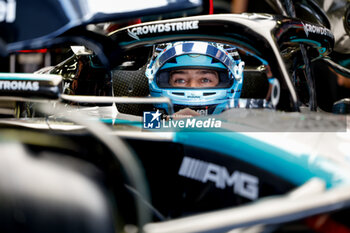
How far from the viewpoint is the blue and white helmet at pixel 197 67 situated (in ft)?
4.13

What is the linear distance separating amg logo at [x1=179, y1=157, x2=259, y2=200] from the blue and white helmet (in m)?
0.60

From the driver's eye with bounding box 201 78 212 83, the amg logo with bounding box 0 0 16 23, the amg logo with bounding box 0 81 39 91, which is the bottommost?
the driver's eye with bounding box 201 78 212 83

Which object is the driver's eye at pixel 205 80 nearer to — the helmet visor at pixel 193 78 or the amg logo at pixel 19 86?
the helmet visor at pixel 193 78

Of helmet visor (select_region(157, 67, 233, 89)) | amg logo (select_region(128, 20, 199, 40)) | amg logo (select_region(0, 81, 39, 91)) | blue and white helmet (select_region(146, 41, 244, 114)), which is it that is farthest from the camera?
helmet visor (select_region(157, 67, 233, 89))

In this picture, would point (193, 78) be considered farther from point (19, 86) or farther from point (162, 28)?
point (19, 86)

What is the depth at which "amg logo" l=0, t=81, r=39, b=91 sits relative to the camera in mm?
687

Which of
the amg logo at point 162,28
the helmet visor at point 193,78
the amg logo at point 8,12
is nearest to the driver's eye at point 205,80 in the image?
the helmet visor at point 193,78

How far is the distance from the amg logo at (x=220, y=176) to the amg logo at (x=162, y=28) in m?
0.38

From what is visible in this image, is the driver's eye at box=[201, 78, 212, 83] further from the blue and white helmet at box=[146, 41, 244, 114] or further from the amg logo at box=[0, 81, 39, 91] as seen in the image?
the amg logo at box=[0, 81, 39, 91]

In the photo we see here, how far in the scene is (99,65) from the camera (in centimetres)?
105

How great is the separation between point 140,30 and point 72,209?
0.52 m

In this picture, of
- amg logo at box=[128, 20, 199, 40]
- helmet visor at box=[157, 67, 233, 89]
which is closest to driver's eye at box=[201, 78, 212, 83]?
helmet visor at box=[157, 67, 233, 89]

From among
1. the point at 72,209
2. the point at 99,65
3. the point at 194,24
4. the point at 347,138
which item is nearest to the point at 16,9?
the point at 99,65

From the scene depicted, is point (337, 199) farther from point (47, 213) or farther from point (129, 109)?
point (129, 109)
